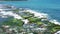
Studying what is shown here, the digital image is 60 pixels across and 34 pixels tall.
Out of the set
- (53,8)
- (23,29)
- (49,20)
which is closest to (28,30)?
(23,29)

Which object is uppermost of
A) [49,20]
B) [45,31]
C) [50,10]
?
[50,10]

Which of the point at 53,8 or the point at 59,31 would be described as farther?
the point at 53,8

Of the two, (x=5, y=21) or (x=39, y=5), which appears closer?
(x=5, y=21)

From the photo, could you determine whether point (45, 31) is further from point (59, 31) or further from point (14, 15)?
point (14, 15)

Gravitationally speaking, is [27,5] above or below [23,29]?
above

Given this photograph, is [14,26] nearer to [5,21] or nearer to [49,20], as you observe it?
[5,21]

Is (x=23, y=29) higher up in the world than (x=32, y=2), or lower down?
lower down

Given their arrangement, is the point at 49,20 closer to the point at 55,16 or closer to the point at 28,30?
the point at 55,16

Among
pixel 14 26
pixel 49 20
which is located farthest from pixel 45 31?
pixel 14 26
